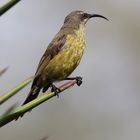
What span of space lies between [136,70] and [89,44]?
1.27 m

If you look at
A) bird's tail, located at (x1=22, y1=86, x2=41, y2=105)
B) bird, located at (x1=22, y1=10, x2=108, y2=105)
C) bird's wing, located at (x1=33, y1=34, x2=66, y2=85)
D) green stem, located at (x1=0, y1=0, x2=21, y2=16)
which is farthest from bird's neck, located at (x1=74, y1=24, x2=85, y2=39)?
green stem, located at (x1=0, y1=0, x2=21, y2=16)

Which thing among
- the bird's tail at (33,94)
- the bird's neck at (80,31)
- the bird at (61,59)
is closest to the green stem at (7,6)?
the bird's tail at (33,94)

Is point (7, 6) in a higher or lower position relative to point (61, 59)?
higher

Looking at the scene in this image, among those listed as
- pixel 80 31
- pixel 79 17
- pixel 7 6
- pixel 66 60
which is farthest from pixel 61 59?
pixel 7 6

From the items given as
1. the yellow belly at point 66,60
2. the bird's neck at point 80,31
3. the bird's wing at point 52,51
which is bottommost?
the yellow belly at point 66,60

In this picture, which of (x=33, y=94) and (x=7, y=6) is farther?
(x=33, y=94)

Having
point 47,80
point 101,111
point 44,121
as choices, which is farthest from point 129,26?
point 47,80

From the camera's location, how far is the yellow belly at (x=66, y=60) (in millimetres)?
5129

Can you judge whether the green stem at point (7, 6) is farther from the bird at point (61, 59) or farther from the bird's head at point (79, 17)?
the bird's head at point (79, 17)

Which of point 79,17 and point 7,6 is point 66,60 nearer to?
point 79,17

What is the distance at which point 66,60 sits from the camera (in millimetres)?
5262

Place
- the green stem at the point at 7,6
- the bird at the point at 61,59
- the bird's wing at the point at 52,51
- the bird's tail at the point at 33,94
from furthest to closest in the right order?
the bird's wing at the point at 52,51, the bird at the point at 61,59, the bird's tail at the point at 33,94, the green stem at the point at 7,6

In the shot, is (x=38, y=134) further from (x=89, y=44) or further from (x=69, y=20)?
(x=69, y=20)

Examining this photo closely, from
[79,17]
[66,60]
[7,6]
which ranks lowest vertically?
[66,60]
